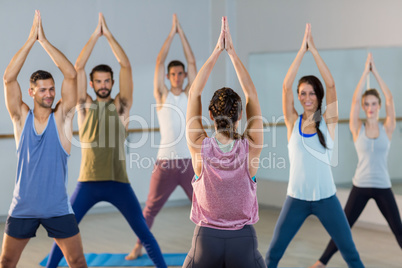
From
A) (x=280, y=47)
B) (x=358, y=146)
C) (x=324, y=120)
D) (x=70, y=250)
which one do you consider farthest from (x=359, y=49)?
(x=70, y=250)

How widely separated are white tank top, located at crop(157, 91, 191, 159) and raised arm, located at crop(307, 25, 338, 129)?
1349 millimetres

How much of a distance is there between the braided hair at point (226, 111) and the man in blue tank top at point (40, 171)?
107 cm

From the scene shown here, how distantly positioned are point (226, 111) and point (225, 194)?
12.6 inches

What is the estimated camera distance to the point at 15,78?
3234mm

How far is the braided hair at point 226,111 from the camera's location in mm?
2455

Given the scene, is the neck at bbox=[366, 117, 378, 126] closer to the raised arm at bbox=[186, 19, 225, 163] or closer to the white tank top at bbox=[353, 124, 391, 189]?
the white tank top at bbox=[353, 124, 391, 189]

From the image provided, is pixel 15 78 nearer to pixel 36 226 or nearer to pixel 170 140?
pixel 36 226

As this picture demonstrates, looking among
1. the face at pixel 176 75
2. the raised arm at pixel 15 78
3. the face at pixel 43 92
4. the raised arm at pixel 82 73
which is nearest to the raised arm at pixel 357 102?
the face at pixel 176 75

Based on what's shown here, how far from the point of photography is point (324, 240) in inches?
214

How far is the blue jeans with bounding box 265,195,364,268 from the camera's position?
3.51m

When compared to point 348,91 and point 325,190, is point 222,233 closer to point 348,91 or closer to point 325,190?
point 325,190

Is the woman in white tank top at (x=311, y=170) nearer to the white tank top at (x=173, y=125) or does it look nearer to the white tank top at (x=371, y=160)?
the white tank top at (x=371, y=160)

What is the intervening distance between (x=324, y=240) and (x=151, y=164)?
8.11ft

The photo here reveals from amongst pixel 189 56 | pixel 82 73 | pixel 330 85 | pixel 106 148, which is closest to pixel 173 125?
pixel 189 56
